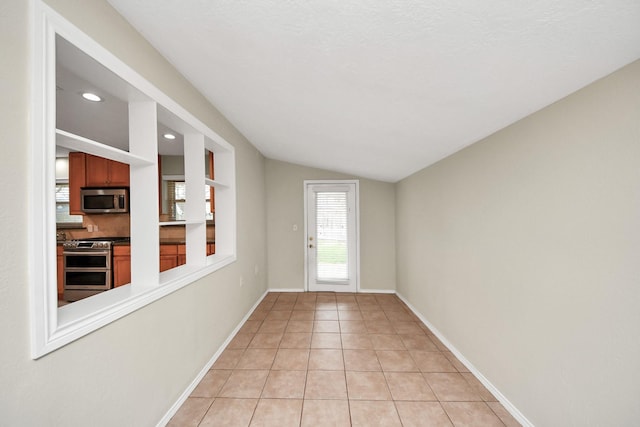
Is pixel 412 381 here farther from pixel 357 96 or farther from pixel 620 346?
pixel 357 96

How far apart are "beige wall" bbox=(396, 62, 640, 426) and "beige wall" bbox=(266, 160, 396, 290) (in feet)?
7.29

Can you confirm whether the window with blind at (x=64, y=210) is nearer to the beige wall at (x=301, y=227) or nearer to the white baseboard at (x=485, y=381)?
the beige wall at (x=301, y=227)

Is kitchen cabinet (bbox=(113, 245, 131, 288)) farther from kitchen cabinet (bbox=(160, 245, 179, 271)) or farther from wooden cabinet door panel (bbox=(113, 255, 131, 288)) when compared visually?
kitchen cabinet (bbox=(160, 245, 179, 271))

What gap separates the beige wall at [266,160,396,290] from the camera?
476 cm

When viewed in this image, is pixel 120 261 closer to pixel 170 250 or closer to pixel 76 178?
pixel 170 250

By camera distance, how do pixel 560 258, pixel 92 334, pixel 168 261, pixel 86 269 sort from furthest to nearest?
1. pixel 168 261
2. pixel 86 269
3. pixel 560 258
4. pixel 92 334

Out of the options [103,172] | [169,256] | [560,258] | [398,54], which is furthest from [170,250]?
[560,258]

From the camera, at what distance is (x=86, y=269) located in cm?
348

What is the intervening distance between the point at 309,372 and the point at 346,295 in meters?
2.33

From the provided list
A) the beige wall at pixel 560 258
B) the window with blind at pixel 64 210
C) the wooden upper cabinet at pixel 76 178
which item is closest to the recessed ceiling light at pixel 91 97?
the wooden upper cabinet at pixel 76 178

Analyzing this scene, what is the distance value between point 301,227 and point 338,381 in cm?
286

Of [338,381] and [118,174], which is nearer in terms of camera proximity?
[338,381]

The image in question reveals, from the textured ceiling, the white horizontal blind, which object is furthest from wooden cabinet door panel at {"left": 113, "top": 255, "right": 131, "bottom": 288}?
the white horizontal blind

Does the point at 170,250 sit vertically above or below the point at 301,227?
below
